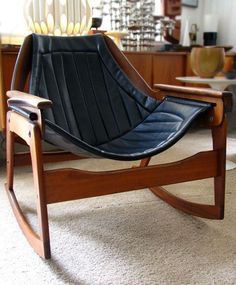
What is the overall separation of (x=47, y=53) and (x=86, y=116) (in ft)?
1.00

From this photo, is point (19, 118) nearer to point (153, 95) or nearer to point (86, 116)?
point (86, 116)

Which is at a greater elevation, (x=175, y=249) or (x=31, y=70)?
(x=31, y=70)

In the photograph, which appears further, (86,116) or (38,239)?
(86,116)

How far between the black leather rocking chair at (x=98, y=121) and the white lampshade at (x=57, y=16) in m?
0.37

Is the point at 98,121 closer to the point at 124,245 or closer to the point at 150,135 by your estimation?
the point at 150,135

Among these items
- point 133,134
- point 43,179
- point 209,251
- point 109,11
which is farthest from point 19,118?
point 109,11

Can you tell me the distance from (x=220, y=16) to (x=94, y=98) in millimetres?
2194

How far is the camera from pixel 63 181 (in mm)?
1009

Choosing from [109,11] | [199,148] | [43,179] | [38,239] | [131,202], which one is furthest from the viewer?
[109,11]

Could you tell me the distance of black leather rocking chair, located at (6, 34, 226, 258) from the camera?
1021 millimetres

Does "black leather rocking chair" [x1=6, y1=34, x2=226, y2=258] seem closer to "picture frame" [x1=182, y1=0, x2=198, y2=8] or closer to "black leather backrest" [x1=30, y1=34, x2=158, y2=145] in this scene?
"black leather backrest" [x1=30, y1=34, x2=158, y2=145]

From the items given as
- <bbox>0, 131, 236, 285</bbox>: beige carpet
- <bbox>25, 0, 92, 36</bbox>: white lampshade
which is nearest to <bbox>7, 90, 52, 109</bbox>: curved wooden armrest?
<bbox>0, 131, 236, 285</bbox>: beige carpet

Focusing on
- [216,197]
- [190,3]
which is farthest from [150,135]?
[190,3]

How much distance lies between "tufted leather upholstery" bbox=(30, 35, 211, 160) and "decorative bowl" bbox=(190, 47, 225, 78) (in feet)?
1.63
